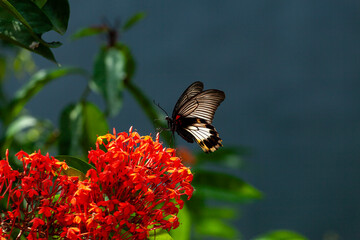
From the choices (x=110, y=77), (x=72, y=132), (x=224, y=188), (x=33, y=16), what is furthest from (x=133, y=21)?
(x=33, y=16)

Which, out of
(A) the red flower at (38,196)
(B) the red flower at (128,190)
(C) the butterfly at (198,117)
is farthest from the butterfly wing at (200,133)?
(A) the red flower at (38,196)

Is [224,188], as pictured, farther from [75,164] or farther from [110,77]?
[75,164]

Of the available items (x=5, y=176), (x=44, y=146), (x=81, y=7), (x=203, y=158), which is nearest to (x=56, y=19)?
(x=5, y=176)

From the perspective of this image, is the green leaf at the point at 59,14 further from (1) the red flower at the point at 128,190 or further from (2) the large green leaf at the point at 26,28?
(1) the red flower at the point at 128,190

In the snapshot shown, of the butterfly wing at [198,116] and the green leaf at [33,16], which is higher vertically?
the butterfly wing at [198,116]

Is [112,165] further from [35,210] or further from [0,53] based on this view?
[0,53]

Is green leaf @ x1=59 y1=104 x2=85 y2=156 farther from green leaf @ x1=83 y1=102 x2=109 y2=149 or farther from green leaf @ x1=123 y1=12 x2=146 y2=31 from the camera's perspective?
green leaf @ x1=123 y1=12 x2=146 y2=31
